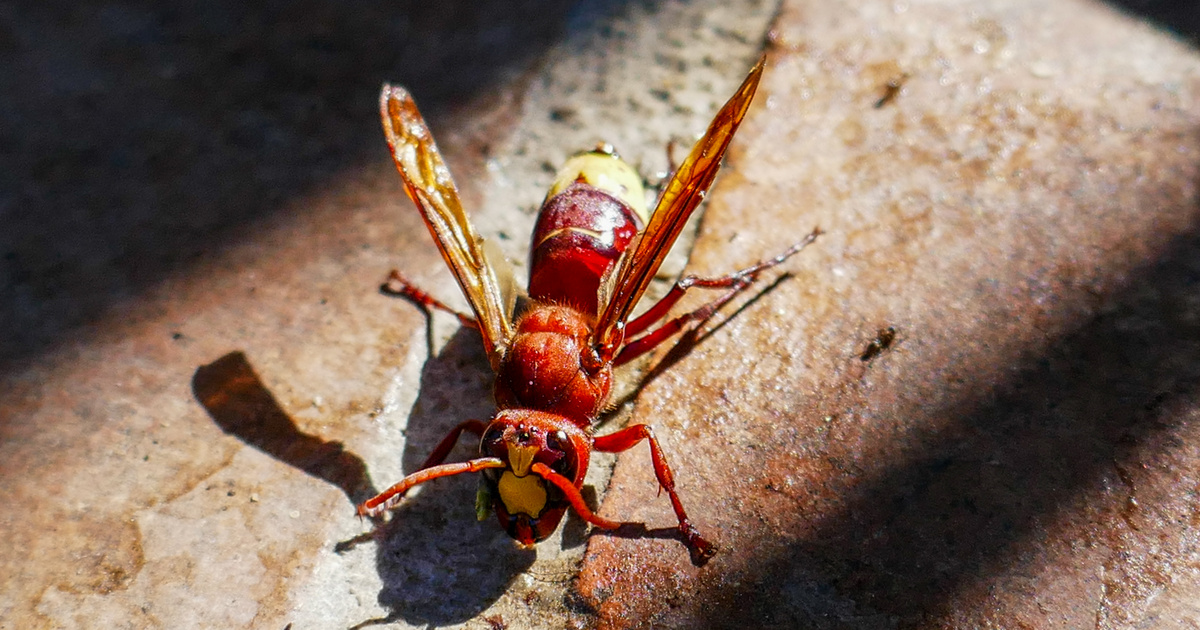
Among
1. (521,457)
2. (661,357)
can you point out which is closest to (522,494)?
(521,457)

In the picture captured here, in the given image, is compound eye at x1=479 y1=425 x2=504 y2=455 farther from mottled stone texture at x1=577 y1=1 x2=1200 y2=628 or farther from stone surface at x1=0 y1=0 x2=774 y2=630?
mottled stone texture at x1=577 y1=1 x2=1200 y2=628

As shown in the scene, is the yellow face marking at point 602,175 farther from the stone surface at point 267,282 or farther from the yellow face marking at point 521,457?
the yellow face marking at point 521,457

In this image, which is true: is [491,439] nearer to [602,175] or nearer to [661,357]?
[661,357]

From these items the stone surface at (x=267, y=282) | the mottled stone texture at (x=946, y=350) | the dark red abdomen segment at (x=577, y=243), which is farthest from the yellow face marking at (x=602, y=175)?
the mottled stone texture at (x=946, y=350)

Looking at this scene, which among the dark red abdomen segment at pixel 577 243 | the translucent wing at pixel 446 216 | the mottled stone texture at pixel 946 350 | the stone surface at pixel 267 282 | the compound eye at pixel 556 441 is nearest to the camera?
the mottled stone texture at pixel 946 350

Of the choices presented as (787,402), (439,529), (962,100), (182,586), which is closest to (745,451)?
(787,402)

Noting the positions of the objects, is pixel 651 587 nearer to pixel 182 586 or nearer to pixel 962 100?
pixel 182 586

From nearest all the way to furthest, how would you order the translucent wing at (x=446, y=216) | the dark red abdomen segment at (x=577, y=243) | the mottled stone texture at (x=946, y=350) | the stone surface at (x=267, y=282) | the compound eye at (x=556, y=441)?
the mottled stone texture at (x=946, y=350), the stone surface at (x=267, y=282), the compound eye at (x=556, y=441), the translucent wing at (x=446, y=216), the dark red abdomen segment at (x=577, y=243)

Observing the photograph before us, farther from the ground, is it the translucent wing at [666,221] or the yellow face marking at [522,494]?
the translucent wing at [666,221]
